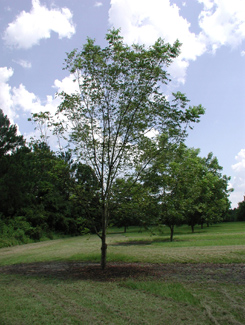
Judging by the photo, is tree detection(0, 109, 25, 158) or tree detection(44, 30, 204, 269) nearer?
tree detection(44, 30, 204, 269)

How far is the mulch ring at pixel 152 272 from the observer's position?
312 inches

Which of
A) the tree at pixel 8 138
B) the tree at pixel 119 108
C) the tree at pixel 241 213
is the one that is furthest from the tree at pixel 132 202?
the tree at pixel 241 213

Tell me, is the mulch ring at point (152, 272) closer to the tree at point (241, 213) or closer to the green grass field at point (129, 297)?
the green grass field at point (129, 297)

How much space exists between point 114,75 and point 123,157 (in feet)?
9.42

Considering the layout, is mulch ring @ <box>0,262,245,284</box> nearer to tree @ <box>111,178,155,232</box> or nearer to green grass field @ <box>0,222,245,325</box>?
green grass field @ <box>0,222,245,325</box>

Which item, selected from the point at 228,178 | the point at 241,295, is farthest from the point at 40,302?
the point at 228,178

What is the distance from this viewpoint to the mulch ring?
7922mm

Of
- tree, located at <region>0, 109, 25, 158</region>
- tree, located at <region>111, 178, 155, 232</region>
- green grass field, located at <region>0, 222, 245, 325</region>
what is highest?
tree, located at <region>0, 109, 25, 158</region>

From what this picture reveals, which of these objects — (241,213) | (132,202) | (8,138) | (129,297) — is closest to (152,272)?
(132,202)

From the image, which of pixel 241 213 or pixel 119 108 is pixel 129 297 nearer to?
pixel 119 108

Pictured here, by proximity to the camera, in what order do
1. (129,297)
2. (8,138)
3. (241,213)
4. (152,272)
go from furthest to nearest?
(241,213) → (8,138) → (152,272) → (129,297)

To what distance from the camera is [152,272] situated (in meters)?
8.81

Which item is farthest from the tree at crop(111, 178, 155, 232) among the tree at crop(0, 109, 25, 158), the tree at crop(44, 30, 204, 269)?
the tree at crop(0, 109, 25, 158)

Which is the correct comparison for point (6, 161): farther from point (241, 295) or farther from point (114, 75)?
point (241, 295)
